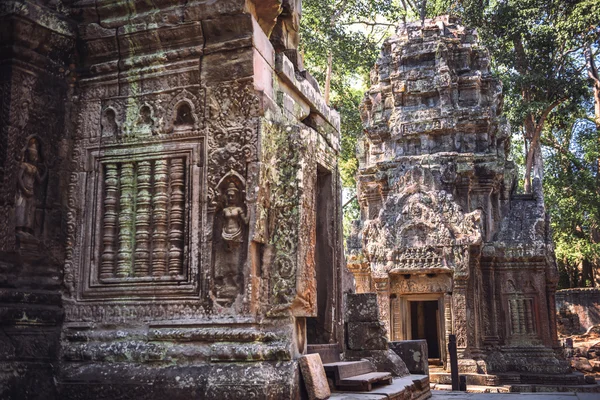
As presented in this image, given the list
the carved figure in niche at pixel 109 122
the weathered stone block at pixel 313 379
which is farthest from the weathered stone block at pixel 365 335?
the carved figure in niche at pixel 109 122

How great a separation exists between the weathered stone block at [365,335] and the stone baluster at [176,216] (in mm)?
2772

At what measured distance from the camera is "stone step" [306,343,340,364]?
17.1 feet

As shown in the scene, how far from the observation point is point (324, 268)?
18.8 feet

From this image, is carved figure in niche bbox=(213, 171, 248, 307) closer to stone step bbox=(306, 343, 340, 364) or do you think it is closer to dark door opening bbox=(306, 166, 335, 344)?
stone step bbox=(306, 343, 340, 364)

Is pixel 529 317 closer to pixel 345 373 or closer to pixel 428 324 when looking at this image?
pixel 428 324

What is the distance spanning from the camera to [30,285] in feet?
14.9

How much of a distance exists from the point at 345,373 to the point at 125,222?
2150mm

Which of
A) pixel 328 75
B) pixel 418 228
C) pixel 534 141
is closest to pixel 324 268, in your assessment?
pixel 418 228

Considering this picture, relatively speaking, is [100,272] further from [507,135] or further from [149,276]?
[507,135]

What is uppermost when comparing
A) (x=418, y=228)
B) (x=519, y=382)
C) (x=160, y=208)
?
(x=418, y=228)

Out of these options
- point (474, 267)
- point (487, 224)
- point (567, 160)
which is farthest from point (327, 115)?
point (567, 160)

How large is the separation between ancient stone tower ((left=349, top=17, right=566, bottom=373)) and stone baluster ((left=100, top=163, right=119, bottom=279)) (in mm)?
10193

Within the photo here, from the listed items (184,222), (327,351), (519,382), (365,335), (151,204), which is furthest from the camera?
(519,382)

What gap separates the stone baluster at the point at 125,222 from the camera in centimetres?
462
